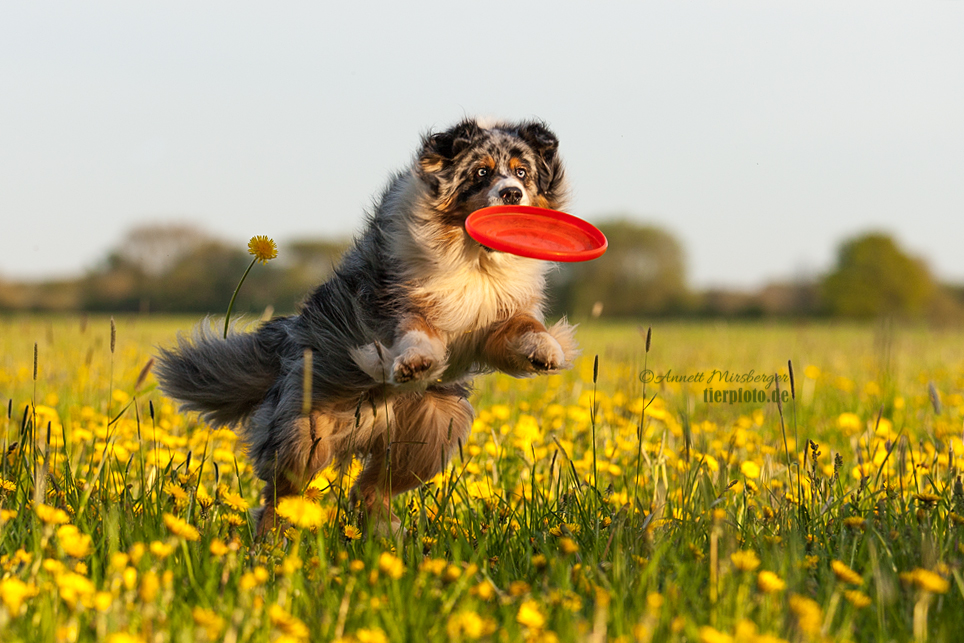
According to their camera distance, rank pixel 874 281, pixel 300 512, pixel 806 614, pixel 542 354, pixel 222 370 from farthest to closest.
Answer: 1. pixel 874 281
2. pixel 222 370
3. pixel 542 354
4. pixel 300 512
5. pixel 806 614

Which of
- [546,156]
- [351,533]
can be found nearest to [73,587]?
[351,533]

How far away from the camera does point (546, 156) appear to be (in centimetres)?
383

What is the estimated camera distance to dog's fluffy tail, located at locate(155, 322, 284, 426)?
12.4ft

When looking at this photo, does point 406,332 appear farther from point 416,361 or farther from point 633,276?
point 633,276

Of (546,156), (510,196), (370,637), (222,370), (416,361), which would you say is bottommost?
(370,637)

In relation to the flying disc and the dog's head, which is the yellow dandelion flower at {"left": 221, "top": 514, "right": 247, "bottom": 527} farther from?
the dog's head

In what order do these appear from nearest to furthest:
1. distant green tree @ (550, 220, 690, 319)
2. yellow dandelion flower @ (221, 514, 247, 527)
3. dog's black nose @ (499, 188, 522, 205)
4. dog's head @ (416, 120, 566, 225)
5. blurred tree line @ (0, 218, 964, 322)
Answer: yellow dandelion flower @ (221, 514, 247, 527) → dog's black nose @ (499, 188, 522, 205) → dog's head @ (416, 120, 566, 225) → blurred tree line @ (0, 218, 964, 322) → distant green tree @ (550, 220, 690, 319)

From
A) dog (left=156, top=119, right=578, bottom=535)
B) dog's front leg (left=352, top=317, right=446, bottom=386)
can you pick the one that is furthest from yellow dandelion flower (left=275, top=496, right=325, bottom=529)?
dog (left=156, top=119, right=578, bottom=535)

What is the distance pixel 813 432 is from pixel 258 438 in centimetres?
328

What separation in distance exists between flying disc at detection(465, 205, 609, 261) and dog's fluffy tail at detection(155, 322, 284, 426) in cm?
120

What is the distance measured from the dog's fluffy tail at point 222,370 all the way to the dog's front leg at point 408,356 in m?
0.67

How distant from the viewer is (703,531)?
2.59 metres

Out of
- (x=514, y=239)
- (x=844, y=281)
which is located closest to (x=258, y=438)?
(x=514, y=239)

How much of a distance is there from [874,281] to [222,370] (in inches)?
1780
